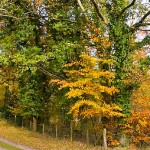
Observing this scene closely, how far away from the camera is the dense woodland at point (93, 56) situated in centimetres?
2053

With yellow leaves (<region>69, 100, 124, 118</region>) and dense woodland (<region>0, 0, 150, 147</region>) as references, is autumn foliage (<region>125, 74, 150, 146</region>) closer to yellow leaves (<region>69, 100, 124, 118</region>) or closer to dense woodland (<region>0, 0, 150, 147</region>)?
dense woodland (<region>0, 0, 150, 147</region>)

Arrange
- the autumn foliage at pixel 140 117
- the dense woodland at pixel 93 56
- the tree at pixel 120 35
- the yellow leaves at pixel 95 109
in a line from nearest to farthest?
1. the yellow leaves at pixel 95 109
2. the dense woodland at pixel 93 56
3. the autumn foliage at pixel 140 117
4. the tree at pixel 120 35

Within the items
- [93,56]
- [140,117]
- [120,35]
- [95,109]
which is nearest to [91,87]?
[95,109]

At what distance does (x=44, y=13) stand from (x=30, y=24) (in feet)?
7.43

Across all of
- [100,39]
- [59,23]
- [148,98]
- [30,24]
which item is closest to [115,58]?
[100,39]

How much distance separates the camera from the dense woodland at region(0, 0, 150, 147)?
20531 millimetres

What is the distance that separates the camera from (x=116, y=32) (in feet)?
73.6

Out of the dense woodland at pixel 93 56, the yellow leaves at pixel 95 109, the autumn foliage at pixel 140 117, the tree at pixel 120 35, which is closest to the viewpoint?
the yellow leaves at pixel 95 109

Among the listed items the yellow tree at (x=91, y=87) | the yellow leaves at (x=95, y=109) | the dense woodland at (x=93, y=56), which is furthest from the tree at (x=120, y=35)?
the yellow leaves at (x=95, y=109)

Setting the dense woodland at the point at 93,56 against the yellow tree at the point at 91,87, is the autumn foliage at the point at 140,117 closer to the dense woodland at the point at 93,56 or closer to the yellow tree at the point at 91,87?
the dense woodland at the point at 93,56

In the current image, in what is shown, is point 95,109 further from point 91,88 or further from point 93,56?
point 93,56

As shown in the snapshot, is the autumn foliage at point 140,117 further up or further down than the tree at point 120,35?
further down

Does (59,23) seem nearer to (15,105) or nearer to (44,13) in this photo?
(44,13)

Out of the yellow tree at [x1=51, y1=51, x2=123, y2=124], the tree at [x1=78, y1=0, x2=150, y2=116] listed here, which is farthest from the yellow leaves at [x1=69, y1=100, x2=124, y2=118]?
the tree at [x1=78, y1=0, x2=150, y2=116]
